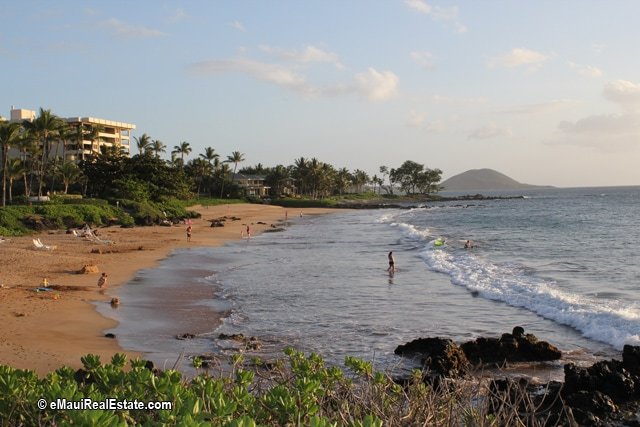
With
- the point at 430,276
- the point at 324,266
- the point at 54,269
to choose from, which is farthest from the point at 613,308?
the point at 54,269

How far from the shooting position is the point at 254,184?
12244cm

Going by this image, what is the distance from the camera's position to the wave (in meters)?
14.4

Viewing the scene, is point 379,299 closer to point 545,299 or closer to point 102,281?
point 545,299

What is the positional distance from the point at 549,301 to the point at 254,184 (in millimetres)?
106564

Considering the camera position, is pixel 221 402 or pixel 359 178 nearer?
pixel 221 402

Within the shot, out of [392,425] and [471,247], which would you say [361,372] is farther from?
[471,247]

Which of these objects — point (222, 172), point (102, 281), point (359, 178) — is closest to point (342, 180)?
point (359, 178)

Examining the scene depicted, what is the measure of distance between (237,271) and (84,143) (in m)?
71.7

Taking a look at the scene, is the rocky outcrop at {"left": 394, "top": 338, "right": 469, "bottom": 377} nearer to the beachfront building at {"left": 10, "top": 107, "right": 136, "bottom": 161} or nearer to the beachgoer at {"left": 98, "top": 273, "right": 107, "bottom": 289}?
the beachgoer at {"left": 98, "top": 273, "right": 107, "bottom": 289}

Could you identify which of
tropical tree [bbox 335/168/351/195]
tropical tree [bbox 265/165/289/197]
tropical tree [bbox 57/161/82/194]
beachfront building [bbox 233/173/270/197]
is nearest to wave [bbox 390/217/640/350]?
tropical tree [bbox 57/161/82/194]

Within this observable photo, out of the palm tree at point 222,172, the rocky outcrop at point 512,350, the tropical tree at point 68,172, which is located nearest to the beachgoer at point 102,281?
the rocky outcrop at point 512,350

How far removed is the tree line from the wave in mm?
37592

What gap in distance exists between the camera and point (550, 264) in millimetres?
28000

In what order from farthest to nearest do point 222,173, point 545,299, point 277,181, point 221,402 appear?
point 277,181
point 222,173
point 545,299
point 221,402
